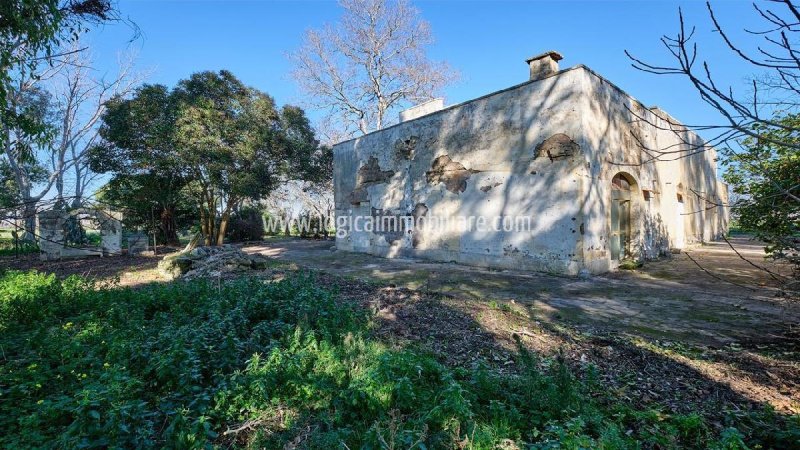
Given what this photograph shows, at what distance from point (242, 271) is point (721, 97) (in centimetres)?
757

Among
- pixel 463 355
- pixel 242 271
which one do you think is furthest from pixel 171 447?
pixel 242 271

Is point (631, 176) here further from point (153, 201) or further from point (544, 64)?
point (153, 201)

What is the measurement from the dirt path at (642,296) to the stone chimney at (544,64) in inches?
160

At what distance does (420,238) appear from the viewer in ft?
30.7

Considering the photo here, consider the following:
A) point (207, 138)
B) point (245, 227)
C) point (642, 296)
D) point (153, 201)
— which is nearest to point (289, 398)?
point (642, 296)

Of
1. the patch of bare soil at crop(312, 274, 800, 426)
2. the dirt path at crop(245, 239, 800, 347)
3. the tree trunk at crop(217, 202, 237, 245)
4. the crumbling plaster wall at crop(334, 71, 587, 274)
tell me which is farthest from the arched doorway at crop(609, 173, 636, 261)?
the tree trunk at crop(217, 202, 237, 245)

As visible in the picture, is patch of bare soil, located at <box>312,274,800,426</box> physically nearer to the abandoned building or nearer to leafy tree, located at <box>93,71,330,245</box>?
the abandoned building

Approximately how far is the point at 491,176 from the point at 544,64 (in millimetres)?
2452

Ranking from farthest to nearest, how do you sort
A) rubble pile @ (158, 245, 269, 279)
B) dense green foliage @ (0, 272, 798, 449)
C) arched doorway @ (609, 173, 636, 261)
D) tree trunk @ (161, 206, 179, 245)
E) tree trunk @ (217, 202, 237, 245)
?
tree trunk @ (161, 206, 179, 245)
tree trunk @ (217, 202, 237, 245)
arched doorway @ (609, 173, 636, 261)
rubble pile @ (158, 245, 269, 279)
dense green foliage @ (0, 272, 798, 449)

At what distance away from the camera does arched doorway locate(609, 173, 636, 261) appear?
24.6 ft

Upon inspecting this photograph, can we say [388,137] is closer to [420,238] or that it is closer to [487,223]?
[420,238]

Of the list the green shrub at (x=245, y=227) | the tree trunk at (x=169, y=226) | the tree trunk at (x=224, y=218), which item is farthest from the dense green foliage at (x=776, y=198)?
the tree trunk at (x=169, y=226)

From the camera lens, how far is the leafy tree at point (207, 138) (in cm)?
1162

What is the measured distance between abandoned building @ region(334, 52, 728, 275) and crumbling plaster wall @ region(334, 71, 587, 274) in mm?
22
